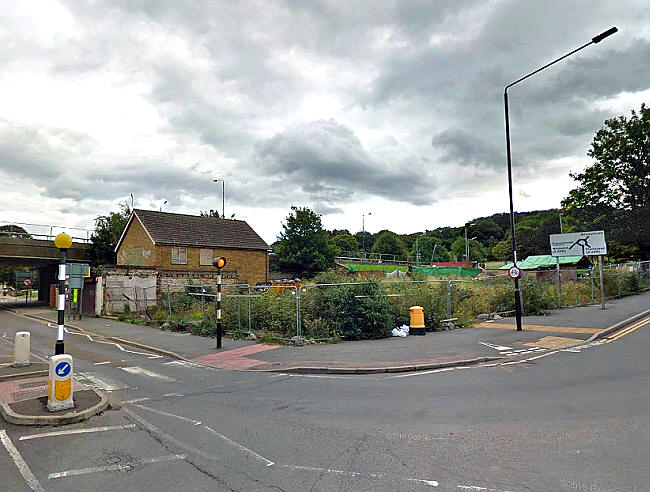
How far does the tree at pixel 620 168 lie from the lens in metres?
42.8

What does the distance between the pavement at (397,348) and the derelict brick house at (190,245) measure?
59.1ft

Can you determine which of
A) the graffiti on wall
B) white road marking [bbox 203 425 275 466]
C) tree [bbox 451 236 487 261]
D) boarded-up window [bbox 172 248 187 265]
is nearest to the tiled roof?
boarded-up window [bbox 172 248 187 265]

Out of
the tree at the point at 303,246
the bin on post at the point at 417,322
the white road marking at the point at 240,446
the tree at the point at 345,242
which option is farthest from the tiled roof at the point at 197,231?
the tree at the point at 345,242

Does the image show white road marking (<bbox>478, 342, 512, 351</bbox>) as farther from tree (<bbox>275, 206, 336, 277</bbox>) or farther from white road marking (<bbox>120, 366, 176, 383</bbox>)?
tree (<bbox>275, 206, 336, 277</bbox>)

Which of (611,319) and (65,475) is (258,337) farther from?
(611,319)

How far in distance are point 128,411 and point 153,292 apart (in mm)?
25045

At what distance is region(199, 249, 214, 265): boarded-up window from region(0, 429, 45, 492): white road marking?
33.3 meters

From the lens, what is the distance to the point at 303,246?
58031mm

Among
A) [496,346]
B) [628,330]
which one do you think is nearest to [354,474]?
[496,346]

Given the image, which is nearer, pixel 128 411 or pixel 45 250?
pixel 128 411

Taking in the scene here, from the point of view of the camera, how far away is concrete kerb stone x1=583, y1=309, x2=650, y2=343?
14.6m

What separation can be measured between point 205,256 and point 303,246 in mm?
20220

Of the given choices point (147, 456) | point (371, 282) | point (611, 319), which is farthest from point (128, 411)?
point (611, 319)

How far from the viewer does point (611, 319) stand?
18344 millimetres
